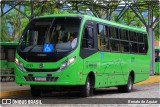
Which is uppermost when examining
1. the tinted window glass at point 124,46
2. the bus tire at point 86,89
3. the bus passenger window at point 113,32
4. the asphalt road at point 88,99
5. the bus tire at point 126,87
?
the bus passenger window at point 113,32

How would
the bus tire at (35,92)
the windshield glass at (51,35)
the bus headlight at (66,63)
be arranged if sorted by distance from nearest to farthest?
the bus headlight at (66,63) → the windshield glass at (51,35) → the bus tire at (35,92)

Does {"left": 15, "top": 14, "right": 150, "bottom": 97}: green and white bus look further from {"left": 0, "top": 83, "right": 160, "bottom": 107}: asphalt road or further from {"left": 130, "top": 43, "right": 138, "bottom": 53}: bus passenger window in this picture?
{"left": 130, "top": 43, "right": 138, "bottom": 53}: bus passenger window

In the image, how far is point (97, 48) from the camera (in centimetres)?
1775

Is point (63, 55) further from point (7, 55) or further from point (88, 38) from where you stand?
point (7, 55)

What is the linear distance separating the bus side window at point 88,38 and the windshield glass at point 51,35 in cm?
48

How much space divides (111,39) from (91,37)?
239cm

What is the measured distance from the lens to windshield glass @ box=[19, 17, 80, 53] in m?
16.1

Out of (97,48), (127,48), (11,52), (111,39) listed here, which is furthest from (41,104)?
(11,52)

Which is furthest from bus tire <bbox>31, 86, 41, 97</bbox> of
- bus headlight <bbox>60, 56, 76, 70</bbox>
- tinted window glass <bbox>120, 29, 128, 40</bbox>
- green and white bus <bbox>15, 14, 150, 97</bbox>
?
tinted window glass <bbox>120, 29, 128, 40</bbox>

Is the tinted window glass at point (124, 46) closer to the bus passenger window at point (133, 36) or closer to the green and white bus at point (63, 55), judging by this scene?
the bus passenger window at point (133, 36)

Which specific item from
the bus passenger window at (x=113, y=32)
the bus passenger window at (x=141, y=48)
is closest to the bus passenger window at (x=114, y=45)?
the bus passenger window at (x=113, y=32)

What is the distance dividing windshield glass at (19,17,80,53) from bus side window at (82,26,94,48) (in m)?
0.48

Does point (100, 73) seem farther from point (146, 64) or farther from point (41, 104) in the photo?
point (146, 64)

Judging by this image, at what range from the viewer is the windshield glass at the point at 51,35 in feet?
52.8
